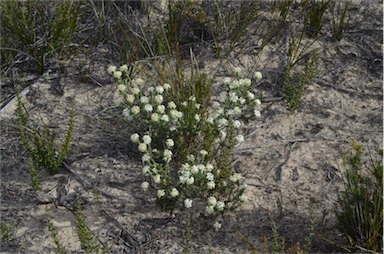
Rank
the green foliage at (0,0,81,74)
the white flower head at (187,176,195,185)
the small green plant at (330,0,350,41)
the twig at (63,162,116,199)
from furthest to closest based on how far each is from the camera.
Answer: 1. the small green plant at (330,0,350,41)
2. the green foliage at (0,0,81,74)
3. the twig at (63,162,116,199)
4. the white flower head at (187,176,195,185)

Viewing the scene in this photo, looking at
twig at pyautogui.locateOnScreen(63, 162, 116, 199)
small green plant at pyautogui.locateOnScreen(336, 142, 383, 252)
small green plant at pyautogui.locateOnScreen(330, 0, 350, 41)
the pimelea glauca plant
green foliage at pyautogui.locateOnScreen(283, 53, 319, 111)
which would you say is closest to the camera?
small green plant at pyautogui.locateOnScreen(336, 142, 383, 252)

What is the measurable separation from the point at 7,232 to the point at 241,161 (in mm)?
1567

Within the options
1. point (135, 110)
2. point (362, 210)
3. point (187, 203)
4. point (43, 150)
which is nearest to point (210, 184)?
point (187, 203)

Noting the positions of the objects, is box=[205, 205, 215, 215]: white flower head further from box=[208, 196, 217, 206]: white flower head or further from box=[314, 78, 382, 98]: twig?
box=[314, 78, 382, 98]: twig

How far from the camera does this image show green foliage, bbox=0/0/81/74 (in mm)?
4836

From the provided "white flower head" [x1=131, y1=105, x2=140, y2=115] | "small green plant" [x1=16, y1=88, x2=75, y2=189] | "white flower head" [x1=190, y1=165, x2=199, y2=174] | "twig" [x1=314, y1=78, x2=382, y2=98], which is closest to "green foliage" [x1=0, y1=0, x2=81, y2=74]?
"small green plant" [x1=16, y1=88, x2=75, y2=189]

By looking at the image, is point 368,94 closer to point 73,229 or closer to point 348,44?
point 348,44

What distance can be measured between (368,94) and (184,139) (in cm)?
162

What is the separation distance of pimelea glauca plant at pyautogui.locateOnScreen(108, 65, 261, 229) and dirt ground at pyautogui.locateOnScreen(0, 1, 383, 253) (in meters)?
0.14

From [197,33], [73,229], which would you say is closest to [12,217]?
[73,229]

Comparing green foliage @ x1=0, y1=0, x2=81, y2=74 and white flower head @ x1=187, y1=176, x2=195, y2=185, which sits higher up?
green foliage @ x1=0, y1=0, x2=81, y2=74

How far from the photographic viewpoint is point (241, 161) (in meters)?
4.26

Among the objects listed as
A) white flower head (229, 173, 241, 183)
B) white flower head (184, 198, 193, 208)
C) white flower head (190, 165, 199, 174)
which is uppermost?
white flower head (190, 165, 199, 174)

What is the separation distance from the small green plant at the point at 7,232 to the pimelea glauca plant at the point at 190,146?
82 centimetres
